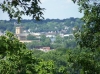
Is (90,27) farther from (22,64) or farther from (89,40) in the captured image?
(22,64)

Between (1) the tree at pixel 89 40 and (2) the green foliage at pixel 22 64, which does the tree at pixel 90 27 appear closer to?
(1) the tree at pixel 89 40

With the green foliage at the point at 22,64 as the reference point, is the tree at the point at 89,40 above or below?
above

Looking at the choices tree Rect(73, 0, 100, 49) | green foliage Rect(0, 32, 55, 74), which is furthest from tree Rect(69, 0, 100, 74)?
green foliage Rect(0, 32, 55, 74)

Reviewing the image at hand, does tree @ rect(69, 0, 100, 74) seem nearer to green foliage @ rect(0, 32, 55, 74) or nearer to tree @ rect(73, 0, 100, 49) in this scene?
tree @ rect(73, 0, 100, 49)

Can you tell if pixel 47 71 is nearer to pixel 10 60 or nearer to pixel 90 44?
pixel 10 60

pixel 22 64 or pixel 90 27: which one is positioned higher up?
pixel 90 27

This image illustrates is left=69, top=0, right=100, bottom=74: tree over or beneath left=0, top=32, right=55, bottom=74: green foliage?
over

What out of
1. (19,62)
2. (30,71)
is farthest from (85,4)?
(30,71)

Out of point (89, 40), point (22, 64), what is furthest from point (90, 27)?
point (22, 64)

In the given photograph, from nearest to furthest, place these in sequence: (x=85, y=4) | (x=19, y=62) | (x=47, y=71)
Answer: (x=85, y=4) < (x=19, y=62) < (x=47, y=71)

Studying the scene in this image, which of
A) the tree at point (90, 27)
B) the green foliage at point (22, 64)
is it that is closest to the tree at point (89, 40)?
the tree at point (90, 27)

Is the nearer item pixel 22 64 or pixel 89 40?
pixel 89 40
